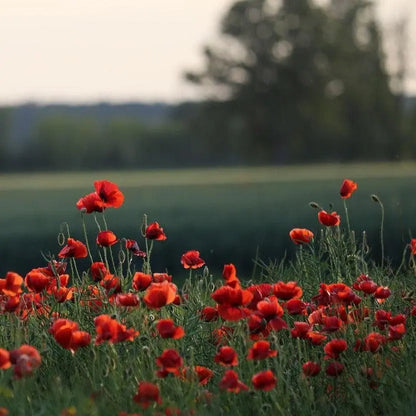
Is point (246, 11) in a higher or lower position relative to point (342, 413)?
higher

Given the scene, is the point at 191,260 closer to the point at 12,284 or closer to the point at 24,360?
the point at 12,284

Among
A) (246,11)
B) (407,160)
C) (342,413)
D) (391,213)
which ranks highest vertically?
(246,11)

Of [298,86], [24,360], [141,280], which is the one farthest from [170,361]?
[298,86]

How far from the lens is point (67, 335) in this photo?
3199mm

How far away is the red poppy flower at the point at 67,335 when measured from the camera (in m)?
3.19

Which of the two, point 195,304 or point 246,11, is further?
point 246,11

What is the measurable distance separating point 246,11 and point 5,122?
22.9 metres

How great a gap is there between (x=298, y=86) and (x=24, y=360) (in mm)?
50446

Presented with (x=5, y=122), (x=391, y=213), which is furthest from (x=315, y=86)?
(x=391, y=213)

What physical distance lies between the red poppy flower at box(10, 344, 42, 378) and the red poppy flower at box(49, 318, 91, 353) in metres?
0.25

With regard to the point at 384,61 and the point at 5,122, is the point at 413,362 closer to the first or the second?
the point at 384,61

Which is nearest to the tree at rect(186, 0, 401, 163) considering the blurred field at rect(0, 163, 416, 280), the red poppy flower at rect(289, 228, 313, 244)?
the blurred field at rect(0, 163, 416, 280)

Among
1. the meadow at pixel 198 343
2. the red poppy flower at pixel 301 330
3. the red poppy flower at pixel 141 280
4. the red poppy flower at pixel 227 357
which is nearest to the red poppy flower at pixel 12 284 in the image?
the meadow at pixel 198 343

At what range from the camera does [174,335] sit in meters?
3.09
